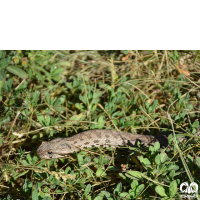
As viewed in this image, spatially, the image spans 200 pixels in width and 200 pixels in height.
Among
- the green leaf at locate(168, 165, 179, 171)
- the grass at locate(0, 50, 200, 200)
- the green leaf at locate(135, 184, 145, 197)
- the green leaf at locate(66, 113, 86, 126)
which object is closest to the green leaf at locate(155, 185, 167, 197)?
the grass at locate(0, 50, 200, 200)

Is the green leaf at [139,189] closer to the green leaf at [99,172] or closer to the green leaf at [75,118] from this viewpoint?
the green leaf at [99,172]

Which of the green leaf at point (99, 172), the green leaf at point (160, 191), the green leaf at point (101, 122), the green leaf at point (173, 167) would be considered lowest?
the green leaf at point (99, 172)

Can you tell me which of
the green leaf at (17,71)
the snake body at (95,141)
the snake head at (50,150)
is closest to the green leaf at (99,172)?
the snake body at (95,141)

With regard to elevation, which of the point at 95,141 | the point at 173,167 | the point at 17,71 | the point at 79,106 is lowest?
the point at 95,141

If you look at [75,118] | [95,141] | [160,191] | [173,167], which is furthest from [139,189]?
[75,118]

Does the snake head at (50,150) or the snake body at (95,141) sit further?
the snake body at (95,141)

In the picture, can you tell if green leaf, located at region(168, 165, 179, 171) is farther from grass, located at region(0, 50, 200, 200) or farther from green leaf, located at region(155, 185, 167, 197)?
green leaf, located at region(155, 185, 167, 197)

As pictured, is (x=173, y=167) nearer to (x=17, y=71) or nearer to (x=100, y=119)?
(x=100, y=119)
